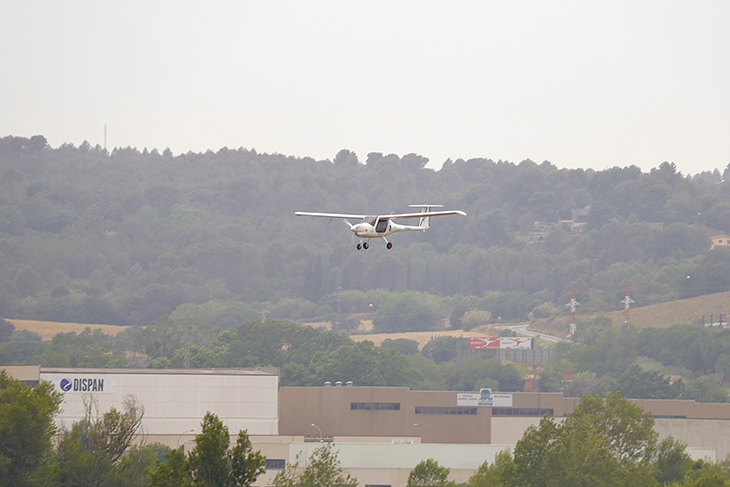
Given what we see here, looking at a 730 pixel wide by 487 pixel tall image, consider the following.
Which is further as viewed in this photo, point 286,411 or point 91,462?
point 286,411

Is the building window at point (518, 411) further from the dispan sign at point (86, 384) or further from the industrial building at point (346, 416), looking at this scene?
the dispan sign at point (86, 384)

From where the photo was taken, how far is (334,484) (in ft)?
312

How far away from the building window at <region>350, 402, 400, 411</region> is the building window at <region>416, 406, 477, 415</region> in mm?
3812

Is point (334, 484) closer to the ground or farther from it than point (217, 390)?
closer to the ground

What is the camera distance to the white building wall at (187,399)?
137 metres

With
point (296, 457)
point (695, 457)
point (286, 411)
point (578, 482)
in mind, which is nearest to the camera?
point (578, 482)

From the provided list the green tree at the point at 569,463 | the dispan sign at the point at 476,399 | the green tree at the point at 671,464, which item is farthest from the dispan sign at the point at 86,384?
the green tree at the point at 671,464

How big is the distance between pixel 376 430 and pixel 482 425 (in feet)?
46.8

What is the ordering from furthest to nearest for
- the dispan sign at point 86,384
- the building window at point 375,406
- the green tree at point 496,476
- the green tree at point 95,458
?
the building window at point 375,406 → the dispan sign at point 86,384 → the green tree at point 496,476 → the green tree at point 95,458

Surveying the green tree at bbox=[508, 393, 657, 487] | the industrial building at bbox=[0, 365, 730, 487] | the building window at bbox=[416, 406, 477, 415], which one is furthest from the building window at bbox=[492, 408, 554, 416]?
the green tree at bbox=[508, 393, 657, 487]

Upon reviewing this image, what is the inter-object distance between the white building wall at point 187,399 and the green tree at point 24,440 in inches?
1970

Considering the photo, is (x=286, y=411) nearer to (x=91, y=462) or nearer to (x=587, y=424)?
(x=587, y=424)

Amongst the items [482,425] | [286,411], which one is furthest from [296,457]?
[482,425]

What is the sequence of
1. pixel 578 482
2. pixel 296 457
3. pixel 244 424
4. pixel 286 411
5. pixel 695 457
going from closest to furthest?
pixel 578 482 < pixel 296 457 < pixel 695 457 < pixel 244 424 < pixel 286 411
